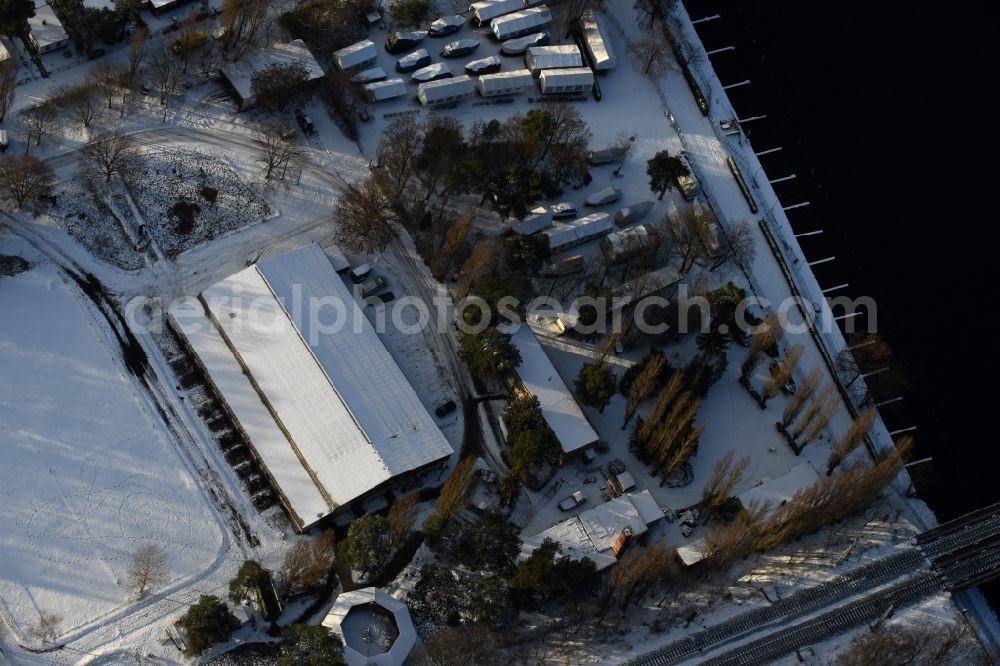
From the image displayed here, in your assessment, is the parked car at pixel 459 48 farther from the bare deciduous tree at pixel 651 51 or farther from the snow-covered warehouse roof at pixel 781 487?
the snow-covered warehouse roof at pixel 781 487

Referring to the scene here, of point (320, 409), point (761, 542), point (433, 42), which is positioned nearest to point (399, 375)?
point (320, 409)

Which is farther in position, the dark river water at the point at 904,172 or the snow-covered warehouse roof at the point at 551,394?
the dark river water at the point at 904,172

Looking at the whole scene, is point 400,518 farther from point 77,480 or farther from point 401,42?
point 401,42

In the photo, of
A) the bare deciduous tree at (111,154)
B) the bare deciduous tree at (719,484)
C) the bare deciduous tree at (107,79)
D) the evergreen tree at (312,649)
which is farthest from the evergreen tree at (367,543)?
the bare deciduous tree at (107,79)

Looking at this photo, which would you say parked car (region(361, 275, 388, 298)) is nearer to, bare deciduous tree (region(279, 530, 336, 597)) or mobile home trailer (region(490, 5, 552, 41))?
bare deciduous tree (region(279, 530, 336, 597))

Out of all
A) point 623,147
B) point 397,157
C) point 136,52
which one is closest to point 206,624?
point 397,157
